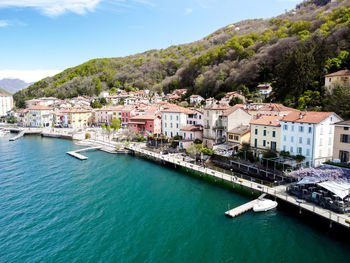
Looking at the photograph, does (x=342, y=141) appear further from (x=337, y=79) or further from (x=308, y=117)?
(x=337, y=79)

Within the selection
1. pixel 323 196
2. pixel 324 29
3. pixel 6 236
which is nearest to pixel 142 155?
pixel 6 236

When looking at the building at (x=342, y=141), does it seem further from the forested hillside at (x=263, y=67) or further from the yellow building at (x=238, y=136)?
the yellow building at (x=238, y=136)

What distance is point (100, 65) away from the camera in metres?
171

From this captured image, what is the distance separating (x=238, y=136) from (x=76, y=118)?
66.8m

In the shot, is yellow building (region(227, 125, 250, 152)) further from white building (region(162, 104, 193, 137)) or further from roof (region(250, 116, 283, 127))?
white building (region(162, 104, 193, 137))

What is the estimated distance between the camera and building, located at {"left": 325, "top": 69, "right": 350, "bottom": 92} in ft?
143

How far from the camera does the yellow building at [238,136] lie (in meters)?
40.0

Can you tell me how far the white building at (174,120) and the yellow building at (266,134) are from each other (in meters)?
18.3

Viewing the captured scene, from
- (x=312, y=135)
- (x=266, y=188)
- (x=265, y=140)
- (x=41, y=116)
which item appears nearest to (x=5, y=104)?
(x=41, y=116)

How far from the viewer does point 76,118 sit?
286 feet

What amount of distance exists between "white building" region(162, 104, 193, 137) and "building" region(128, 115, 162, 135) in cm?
294

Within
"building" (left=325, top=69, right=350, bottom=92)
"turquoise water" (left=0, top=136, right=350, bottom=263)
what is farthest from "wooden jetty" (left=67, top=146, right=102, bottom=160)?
"building" (left=325, top=69, right=350, bottom=92)

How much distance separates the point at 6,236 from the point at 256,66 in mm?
71755

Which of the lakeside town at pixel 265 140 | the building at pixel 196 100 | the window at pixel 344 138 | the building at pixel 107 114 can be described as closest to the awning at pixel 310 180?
the lakeside town at pixel 265 140
